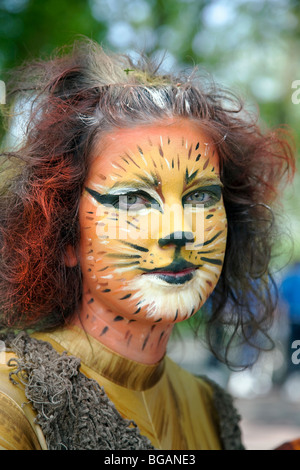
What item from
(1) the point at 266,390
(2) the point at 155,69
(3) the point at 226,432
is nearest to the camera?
(2) the point at 155,69

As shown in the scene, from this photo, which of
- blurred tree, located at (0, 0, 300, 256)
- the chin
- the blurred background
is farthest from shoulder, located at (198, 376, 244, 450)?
blurred tree, located at (0, 0, 300, 256)

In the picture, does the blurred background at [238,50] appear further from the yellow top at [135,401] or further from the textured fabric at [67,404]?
the textured fabric at [67,404]

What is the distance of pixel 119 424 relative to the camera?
1513 millimetres

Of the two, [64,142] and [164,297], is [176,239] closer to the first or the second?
[164,297]

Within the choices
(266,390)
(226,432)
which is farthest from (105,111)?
(266,390)

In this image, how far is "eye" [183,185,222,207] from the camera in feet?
5.21

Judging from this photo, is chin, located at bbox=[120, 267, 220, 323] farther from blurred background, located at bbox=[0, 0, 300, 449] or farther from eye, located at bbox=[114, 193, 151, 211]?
blurred background, located at bbox=[0, 0, 300, 449]

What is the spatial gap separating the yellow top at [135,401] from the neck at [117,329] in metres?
0.02
